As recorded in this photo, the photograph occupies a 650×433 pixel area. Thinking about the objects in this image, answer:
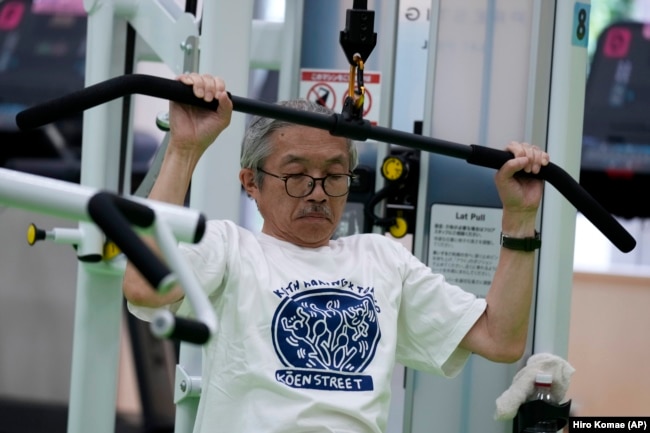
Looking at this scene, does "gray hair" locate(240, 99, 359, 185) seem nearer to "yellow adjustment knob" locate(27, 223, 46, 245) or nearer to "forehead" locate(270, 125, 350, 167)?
"forehead" locate(270, 125, 350, 167)

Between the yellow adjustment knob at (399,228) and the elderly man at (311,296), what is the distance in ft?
1.73

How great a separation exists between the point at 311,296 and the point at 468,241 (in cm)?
80

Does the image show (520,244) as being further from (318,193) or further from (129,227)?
(129,227)

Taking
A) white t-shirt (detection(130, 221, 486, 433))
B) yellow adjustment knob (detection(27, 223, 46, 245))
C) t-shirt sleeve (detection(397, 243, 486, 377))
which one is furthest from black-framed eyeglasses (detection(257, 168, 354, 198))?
yellow adjustment knob (detection(27, 223, 46, 245))

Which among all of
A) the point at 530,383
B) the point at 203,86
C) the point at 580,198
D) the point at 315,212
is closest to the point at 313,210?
the point at 315,212

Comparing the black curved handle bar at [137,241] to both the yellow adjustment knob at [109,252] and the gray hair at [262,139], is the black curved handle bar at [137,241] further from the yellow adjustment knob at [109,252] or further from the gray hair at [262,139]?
the yellow adjustment knob at [109,252]

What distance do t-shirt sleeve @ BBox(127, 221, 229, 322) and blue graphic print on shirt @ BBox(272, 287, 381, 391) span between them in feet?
0.45

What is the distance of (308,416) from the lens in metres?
2.04

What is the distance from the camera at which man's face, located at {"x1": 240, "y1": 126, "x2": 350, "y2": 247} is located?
217 cm

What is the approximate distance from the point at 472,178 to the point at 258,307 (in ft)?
3.03

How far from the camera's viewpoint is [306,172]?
2178mm

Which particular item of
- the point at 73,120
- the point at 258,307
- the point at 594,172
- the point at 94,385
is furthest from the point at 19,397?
the point at 258,307

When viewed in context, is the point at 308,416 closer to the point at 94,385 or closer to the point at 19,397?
the point at 94,385

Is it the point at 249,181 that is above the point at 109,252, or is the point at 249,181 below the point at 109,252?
above
